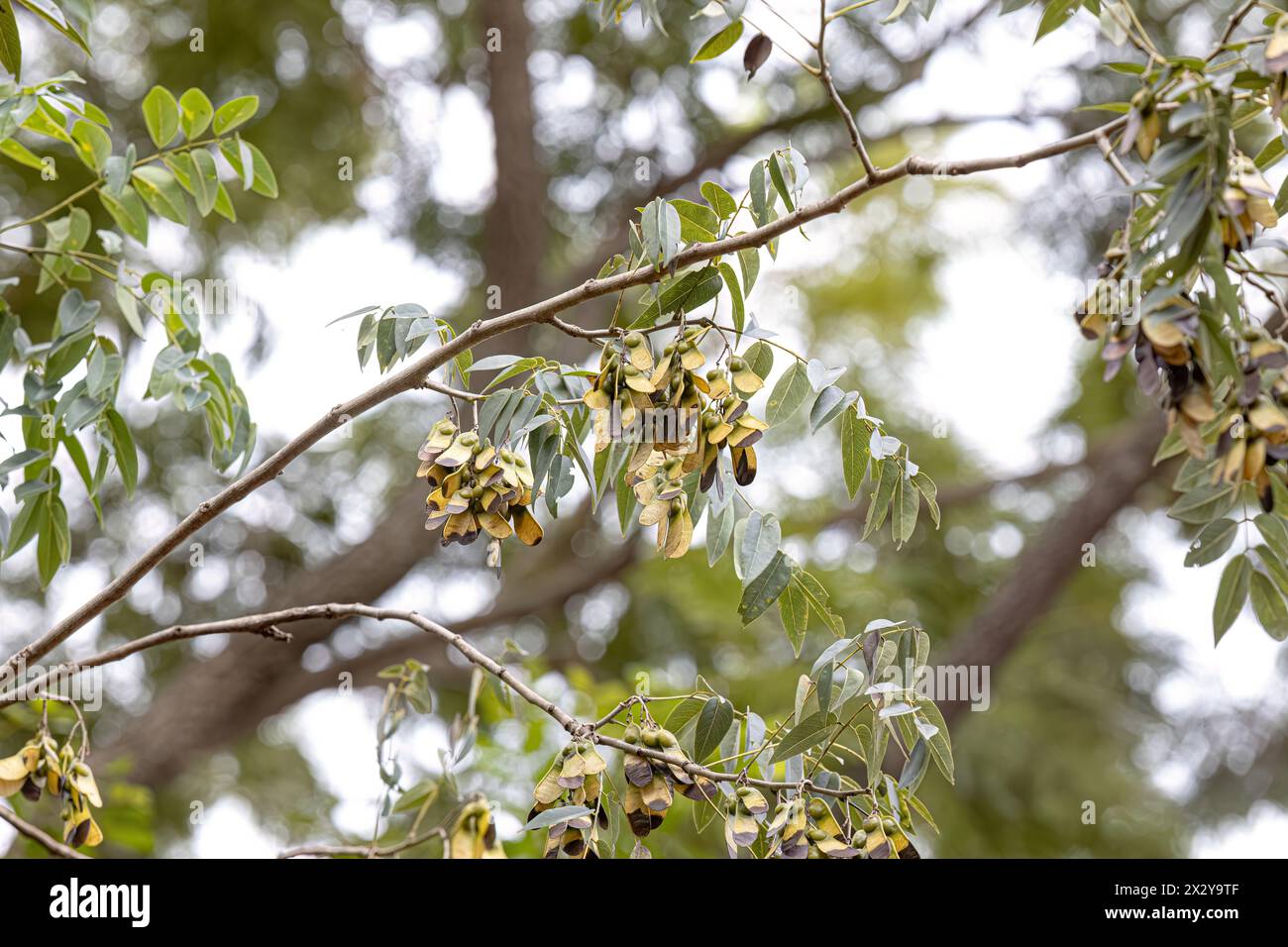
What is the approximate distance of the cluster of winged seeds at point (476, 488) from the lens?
2.84 ft

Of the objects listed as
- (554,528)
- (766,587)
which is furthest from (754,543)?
(554,528)

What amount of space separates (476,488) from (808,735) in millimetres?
347

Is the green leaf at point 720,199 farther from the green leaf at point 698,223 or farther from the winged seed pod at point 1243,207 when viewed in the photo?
the winged seed pod at point 1243,207

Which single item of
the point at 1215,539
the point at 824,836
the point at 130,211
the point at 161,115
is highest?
the point at 161,115

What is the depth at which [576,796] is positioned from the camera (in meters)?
0.89

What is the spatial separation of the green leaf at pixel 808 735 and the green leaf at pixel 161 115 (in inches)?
37.2

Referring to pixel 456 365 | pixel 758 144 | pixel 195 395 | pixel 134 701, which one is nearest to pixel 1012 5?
pixel 456 365

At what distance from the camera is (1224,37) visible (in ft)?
2.26

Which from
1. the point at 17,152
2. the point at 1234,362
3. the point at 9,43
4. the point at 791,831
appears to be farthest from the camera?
the point at 17,152

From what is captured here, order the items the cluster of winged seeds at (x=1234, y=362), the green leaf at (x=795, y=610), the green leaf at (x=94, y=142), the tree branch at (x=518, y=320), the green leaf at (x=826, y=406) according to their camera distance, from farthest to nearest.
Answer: the green leaf at (x=94, y=142) < the green leaf at (x=795, y=610) < the green leaf at (x=826, y=406) < the tree branch at (x=518, y=320) < the cluster of winged seeds at (x=1234, y=362)

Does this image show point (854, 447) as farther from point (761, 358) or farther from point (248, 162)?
point (248, 162)

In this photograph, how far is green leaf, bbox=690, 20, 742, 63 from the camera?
0.87 meters

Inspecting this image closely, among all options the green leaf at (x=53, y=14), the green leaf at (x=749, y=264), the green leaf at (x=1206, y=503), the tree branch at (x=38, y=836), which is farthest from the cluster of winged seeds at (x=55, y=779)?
the green leaf at (x=1206, y=503)
